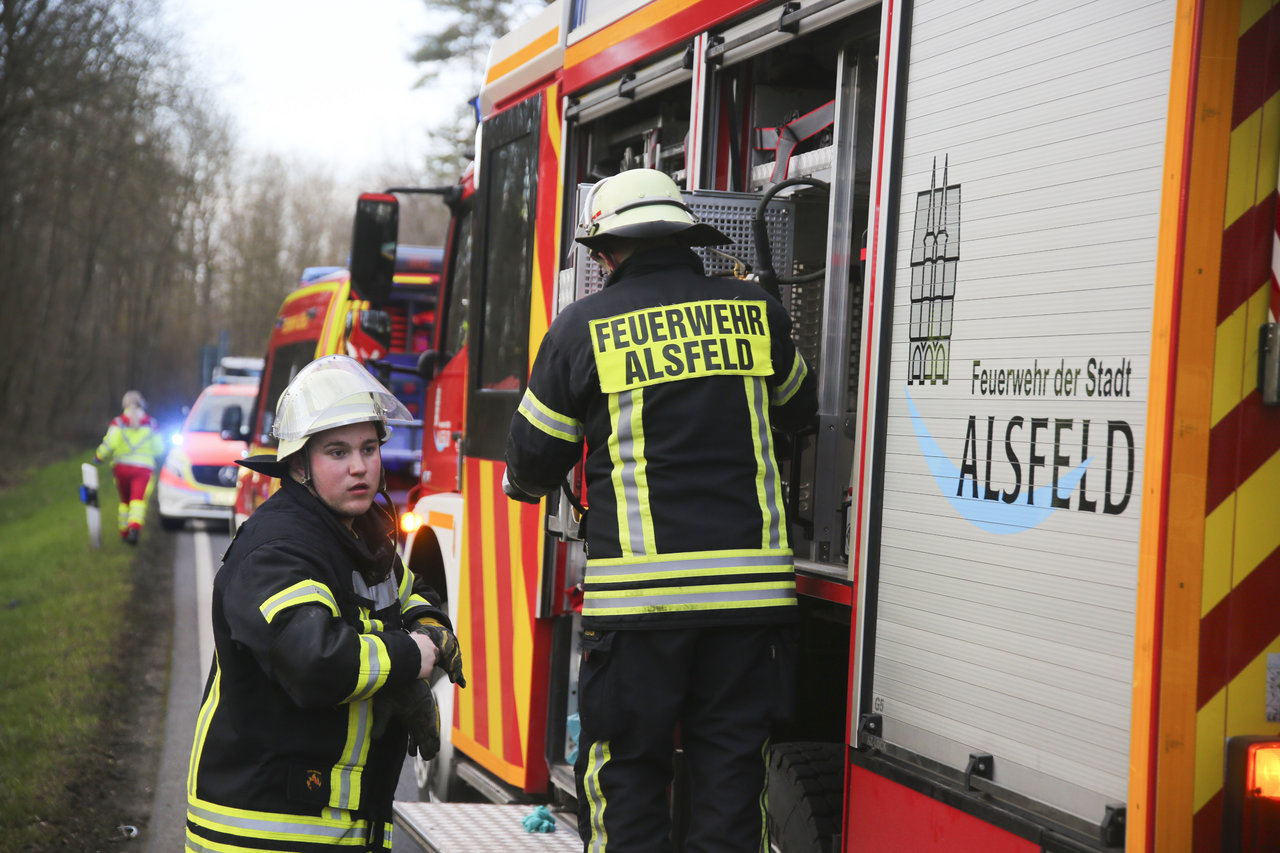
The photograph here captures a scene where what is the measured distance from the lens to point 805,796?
3.22 metres

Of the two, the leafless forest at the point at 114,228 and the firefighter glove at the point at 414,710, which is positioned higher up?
the leafless forest at the point at 114,228

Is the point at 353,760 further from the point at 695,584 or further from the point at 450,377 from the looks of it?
the point at 450,377

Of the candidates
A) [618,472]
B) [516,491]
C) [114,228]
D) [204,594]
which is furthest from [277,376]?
[114,228]

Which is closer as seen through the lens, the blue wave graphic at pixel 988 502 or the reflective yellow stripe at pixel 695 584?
the blue wave graphic at pixel 988 502

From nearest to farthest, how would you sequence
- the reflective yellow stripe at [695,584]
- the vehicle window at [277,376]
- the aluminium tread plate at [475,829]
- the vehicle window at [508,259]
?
the reflective yellow stripe at [695,584], the aluminium tread plate at [475,829], the vehicle window at [508,259], the vehicle window at [277,376]

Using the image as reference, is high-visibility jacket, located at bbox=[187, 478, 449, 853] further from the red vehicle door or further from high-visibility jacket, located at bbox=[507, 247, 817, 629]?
the red vehicle door

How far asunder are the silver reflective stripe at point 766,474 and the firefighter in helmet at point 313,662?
2.60 ft

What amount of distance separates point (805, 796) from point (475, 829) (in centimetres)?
147

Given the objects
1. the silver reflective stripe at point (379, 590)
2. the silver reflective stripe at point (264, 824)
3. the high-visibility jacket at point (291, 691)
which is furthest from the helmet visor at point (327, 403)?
the silver reflective stripe at point (264, 824)

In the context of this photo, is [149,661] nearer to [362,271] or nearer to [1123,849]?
[362,271]

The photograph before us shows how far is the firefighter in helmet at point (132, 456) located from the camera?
1439 centimetres

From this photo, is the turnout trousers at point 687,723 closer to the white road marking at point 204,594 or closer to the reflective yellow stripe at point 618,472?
the reflective yellow stripe at point 618,472

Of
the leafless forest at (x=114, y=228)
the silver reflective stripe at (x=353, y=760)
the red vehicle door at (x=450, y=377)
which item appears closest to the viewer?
the silver reflective stripe at (x=353, y=760)

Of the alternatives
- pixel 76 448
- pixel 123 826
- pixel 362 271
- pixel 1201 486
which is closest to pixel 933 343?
pixel 1201 486
